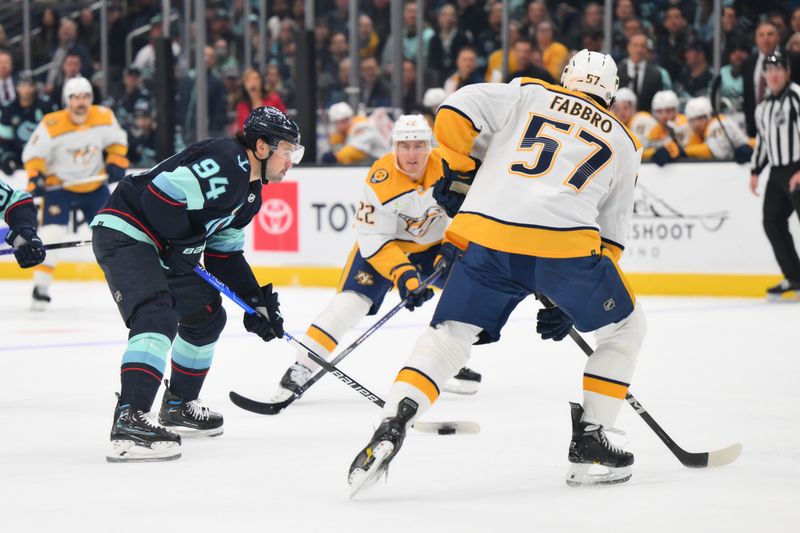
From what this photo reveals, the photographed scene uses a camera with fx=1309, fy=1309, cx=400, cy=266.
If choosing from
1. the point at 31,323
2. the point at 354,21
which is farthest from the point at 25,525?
the point at 354,21

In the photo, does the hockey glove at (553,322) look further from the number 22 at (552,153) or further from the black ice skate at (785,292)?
the black ice skate at (785,292)

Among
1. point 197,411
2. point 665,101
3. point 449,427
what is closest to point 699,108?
point 665,101

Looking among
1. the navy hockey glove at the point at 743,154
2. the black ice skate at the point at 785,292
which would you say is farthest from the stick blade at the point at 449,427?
the navy hockey glove at the point at 743,154

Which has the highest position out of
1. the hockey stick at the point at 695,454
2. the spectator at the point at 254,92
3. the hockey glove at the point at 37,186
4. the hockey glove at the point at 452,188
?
the hockey glove at the point at 452,188

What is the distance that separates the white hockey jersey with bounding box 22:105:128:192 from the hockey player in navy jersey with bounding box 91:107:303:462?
473cm

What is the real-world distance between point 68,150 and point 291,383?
4.48 meters

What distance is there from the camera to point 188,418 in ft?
12.9

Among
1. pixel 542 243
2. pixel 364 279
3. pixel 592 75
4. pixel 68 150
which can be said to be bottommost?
pixel 68 150

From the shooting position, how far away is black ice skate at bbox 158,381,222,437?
3.90 metres

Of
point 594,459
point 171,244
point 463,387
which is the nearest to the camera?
point 594,459

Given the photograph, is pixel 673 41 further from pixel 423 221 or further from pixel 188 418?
pixel 188 418

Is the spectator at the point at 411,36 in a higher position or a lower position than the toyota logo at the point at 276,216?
higher

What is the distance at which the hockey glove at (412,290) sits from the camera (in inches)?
175

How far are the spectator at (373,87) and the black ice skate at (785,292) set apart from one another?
3.61 metres
